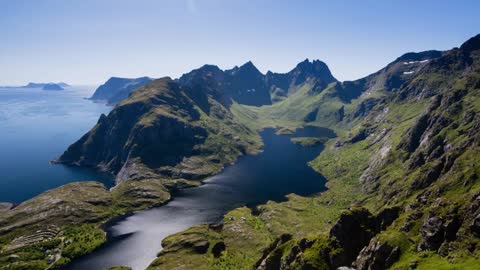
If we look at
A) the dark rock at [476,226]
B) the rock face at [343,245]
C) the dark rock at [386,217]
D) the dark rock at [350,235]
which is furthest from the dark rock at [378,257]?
the dark rock at [476,226]

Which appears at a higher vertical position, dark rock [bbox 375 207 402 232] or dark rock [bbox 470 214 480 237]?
dark rock [bbox 470 214 480 237]

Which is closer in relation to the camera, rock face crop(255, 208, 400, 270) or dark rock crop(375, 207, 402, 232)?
rock face crop(255, 208, 400, 270)

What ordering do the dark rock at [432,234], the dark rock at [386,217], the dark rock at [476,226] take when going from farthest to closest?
the dark rock at [386,217] → the dark rock at [432,234] → the dark rock at [476,226]

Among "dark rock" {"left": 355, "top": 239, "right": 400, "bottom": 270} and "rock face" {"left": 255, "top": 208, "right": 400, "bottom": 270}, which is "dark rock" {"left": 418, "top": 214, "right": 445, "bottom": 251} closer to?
"dark rock" {"left": 355, "top": 239, "right": 400, "bottom": 270}

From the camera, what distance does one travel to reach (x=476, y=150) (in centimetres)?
19550

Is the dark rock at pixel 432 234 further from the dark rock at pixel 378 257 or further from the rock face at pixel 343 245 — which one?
the rock face at pixel 343 245

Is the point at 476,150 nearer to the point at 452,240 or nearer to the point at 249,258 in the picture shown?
the point at 452,240

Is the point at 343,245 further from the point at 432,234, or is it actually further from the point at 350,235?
the point at 432,234

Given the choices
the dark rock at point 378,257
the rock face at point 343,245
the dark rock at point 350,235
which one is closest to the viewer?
the dark rock at point 378,257

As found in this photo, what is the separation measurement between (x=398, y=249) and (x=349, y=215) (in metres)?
19.5

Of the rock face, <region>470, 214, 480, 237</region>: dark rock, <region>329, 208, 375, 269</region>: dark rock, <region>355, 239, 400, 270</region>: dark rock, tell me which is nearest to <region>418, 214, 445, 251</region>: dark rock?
<region>470, 214, 480, 237</region>: dark rock

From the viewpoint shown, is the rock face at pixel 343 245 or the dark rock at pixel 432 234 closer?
the dark rock at pixel 432 234

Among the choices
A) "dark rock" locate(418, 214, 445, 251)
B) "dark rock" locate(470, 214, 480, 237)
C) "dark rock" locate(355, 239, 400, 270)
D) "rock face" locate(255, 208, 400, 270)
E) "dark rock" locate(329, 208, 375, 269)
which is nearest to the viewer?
"dark rock" locate(470, 214, 480, 237)

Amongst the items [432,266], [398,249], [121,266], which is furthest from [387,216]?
[121,266]
